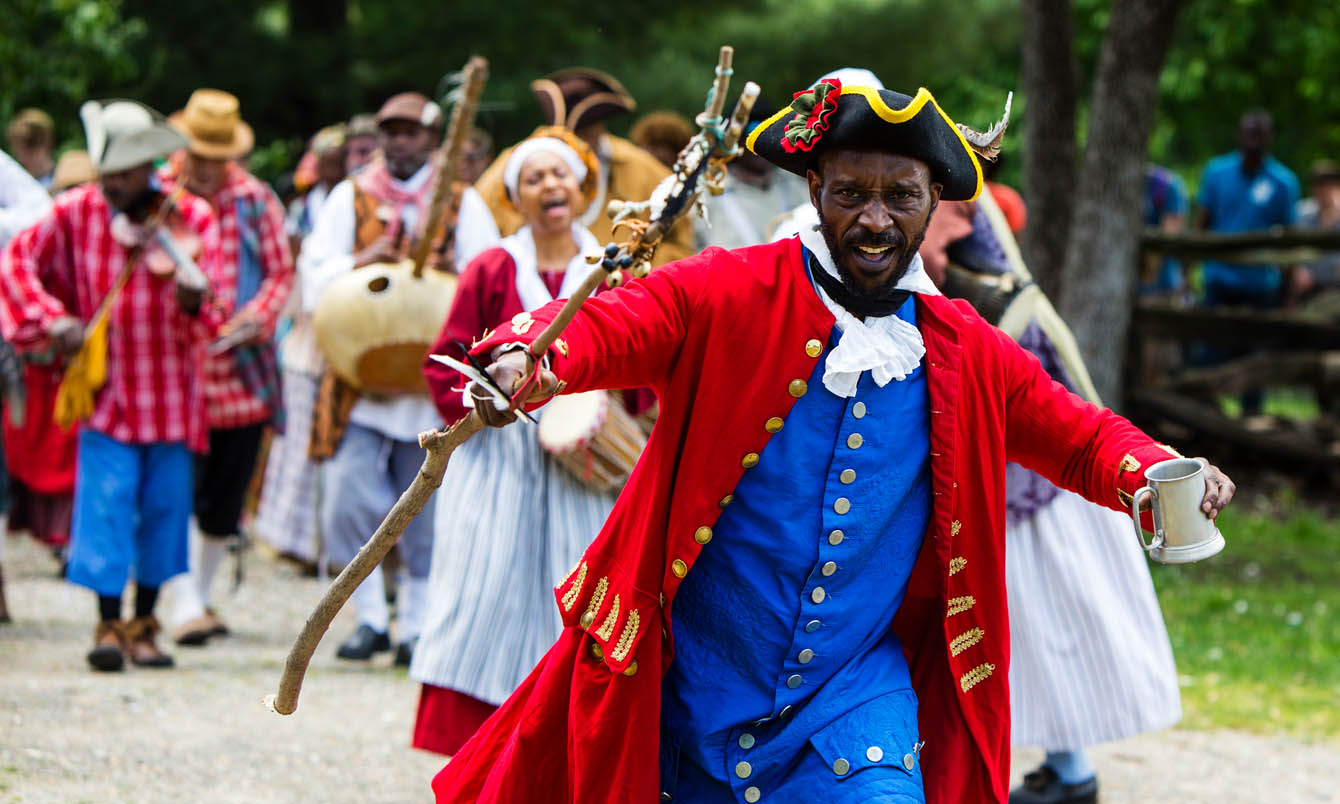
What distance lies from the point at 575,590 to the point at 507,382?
799 mm

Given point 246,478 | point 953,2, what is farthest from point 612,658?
point 953,2

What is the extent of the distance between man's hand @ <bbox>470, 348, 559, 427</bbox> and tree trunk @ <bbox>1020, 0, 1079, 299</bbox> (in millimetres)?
8270

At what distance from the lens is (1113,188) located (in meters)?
10.4

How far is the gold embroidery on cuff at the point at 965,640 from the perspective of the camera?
340cm

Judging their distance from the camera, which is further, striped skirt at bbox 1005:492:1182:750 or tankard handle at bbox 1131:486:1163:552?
striped skirt at bbox 1005:492:1182:750

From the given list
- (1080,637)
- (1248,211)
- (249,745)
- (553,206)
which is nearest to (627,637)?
(1080,637)

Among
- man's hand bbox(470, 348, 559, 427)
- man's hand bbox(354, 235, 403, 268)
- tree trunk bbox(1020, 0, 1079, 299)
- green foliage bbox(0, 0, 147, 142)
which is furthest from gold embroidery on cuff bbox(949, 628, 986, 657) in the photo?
green foliage bbox(0, 0, 147, 142)

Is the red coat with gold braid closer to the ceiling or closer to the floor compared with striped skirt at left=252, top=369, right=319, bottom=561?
closer to the ceiling

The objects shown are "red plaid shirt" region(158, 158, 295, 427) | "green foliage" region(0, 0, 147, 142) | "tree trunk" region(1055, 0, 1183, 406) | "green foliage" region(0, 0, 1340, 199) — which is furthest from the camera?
"green foliage" region(0, 0, 1340, 199)

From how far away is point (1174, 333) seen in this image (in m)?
13.2

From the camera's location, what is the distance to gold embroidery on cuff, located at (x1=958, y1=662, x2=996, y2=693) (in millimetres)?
3412

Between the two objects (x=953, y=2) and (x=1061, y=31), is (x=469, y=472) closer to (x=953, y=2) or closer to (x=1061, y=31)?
(x=1061, y=31)

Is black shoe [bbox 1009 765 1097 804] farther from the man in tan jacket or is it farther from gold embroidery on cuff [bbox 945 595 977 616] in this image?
the man in tan jacket

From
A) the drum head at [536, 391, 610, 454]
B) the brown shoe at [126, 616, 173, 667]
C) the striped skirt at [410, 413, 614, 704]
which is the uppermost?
the drum head at [536, 391, 610, 454]
